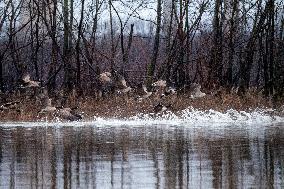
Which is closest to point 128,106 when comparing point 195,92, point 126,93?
point 126,93

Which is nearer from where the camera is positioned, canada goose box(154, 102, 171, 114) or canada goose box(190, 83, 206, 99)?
canada goose box(154, 102, 171, 114)

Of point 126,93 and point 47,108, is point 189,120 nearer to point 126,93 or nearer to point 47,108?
point 47,108

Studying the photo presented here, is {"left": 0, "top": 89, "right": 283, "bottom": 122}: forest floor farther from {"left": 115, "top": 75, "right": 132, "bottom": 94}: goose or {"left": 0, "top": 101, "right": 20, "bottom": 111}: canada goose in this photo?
{"left": 115, "top": 75, "right": 132, "bottom": 94}: goose

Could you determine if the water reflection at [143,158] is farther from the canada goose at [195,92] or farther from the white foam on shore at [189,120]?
the canada goose at [195,92]

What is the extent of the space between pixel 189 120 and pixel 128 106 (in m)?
2.30

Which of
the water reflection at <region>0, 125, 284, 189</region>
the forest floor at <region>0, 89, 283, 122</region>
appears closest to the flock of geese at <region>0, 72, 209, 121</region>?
the forest floor at <region>0, 89, 283, 122</region>

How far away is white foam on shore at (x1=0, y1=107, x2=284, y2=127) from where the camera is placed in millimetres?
17913

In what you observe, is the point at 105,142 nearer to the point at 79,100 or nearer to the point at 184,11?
the point at 79,100

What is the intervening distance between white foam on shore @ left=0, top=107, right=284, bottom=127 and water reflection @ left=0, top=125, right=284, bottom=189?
259cm

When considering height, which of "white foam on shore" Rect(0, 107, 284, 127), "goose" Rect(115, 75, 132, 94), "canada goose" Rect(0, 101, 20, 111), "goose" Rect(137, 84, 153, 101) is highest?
"goose" Rect(115, 75, 132, 94)

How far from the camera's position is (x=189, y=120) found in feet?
63.3

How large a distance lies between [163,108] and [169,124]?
2.34 m

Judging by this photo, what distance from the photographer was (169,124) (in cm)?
1788

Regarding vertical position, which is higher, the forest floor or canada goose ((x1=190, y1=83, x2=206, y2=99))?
canada goose ((x1=190, y1=83, x2=206, y2=99))
